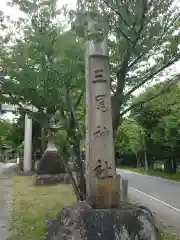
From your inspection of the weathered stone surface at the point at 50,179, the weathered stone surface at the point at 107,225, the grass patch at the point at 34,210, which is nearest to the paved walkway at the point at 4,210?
the grass patch at the point at 34,210

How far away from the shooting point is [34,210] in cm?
1021

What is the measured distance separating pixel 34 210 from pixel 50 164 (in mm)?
7232

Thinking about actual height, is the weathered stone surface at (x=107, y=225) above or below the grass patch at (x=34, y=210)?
above

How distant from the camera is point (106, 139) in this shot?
4801mm

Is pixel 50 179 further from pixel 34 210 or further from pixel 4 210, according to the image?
pixel 34 210

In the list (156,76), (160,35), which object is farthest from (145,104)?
(160,35)

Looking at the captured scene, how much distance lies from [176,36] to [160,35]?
34 centimetres

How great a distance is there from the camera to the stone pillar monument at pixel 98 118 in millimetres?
4719

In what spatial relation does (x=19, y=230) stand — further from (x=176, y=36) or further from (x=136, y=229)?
(x=176, y=36)

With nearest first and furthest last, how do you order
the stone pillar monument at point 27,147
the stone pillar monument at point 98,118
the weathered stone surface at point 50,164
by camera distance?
the stone pillar monument at point 98,118 < the weathered stone surface at point 50,164 < the stone pillar monument at point 27,147

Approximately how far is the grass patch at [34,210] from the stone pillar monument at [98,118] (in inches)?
131

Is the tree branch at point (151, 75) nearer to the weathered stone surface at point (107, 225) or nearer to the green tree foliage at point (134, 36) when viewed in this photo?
the green tree foliage at point (134, 36)

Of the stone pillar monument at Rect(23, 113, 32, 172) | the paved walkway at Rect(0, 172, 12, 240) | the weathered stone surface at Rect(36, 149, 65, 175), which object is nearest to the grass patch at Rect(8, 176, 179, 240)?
the paved walkway at Rect(0, 172, 12, 240)

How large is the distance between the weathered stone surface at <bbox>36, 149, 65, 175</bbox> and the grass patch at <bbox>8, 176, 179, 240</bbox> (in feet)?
8.44
